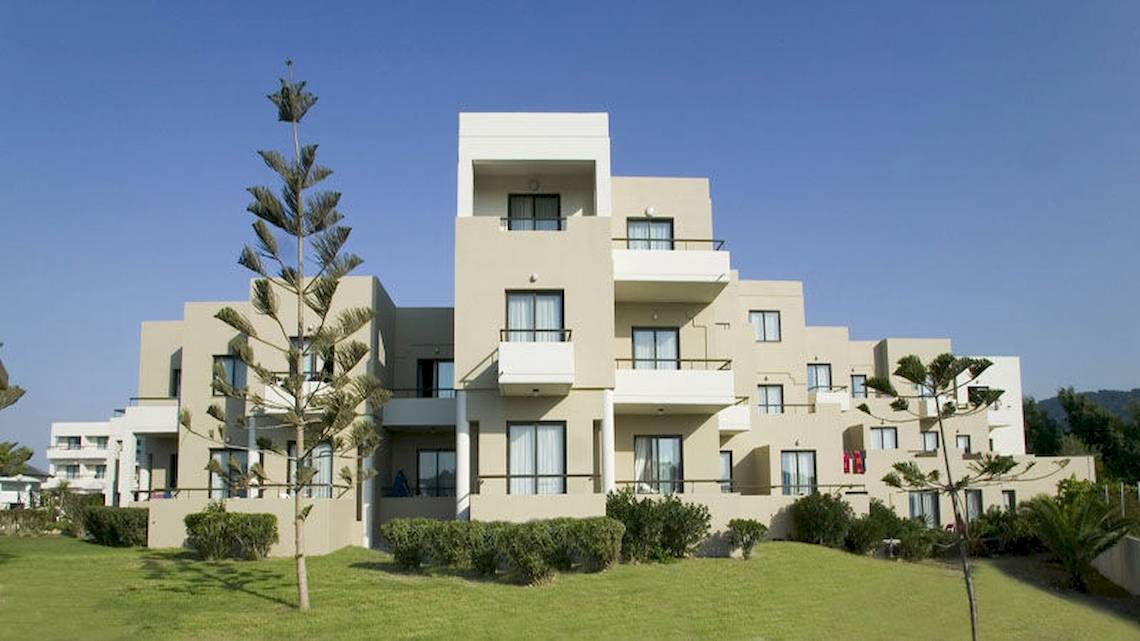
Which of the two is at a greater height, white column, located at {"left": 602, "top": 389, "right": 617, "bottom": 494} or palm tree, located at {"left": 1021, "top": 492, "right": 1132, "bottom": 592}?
white column, located at {"left": 602, "top": 389, "right": 617, "bottom": 494}

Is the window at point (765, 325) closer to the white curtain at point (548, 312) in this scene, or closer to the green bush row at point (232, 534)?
the white curtain at point (548, 312)

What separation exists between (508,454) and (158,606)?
8.85m

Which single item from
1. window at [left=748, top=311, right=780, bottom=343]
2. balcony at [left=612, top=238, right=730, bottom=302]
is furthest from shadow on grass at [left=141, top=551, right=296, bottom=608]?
window at [left=748, top=311, right=780, bottom=343]

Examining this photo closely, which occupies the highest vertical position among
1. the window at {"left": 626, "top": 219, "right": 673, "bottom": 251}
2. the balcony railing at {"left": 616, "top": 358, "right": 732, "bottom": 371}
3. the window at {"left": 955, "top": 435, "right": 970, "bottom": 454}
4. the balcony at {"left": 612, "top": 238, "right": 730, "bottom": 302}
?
the window at {"left": 626, "top": 219, "right": 673, "bottom": 251}

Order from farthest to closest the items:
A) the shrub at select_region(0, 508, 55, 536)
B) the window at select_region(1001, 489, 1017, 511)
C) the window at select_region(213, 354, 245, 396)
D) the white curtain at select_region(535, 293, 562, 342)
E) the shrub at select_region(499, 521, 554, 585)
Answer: the window at select_region(1001, 489, 1017, 511) → the shrub at select_region(0, 508, 55, 536) → the window at select_region(213, 354, 245, 396) → the white curtain at select_region(535, 293, 562, 342) → the shrub at select_region(499, 521, 554, 585)

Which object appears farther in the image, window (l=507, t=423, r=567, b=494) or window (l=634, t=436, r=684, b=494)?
window (l=634, t=436, r=684, b=494)

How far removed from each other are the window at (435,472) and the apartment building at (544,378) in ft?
0.13

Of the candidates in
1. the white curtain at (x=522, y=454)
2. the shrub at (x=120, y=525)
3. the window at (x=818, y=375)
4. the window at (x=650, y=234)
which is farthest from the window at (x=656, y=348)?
the window at (x=818, y=375)

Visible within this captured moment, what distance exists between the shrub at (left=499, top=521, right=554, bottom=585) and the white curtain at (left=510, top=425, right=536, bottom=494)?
3.34m

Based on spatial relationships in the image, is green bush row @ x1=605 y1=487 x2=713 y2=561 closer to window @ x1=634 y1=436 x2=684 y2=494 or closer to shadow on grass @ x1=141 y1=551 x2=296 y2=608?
window @ x1=634 y1=436 x2=684 y2=494

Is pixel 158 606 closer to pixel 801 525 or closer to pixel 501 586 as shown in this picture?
pixel 501 586

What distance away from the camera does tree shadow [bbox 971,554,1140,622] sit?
23359 mm

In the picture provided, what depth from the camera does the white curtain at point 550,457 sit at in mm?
24188

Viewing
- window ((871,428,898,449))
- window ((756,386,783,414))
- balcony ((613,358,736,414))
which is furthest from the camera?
window ((871,428,898,449))
